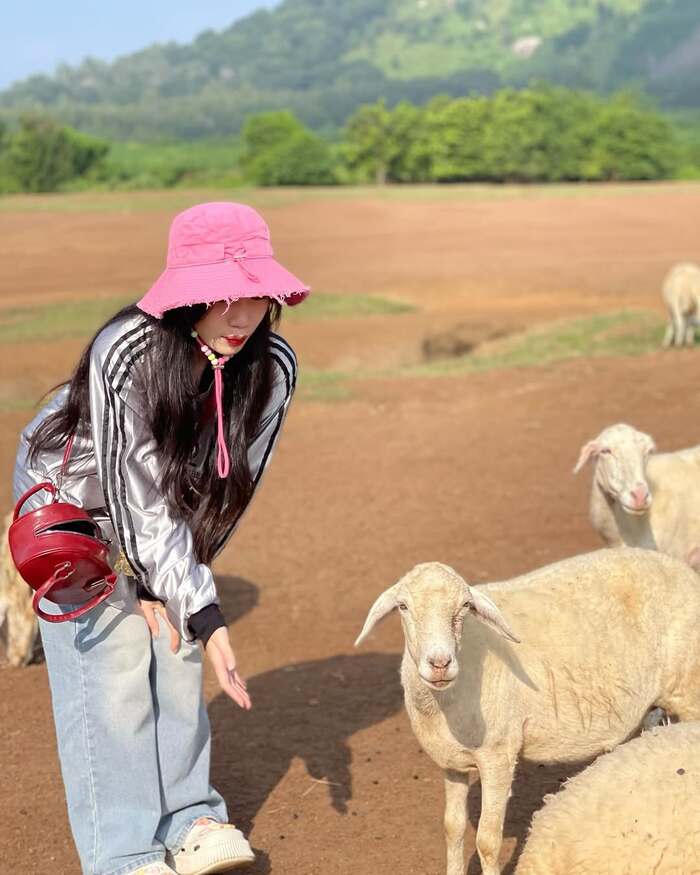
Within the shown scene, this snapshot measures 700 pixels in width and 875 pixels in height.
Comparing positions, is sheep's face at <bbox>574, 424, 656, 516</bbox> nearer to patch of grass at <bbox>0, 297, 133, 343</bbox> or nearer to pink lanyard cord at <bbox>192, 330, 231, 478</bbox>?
pink lanyard cord at <bbox>192, 330, 231, 478</bbox>

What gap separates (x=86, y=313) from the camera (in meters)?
20.4

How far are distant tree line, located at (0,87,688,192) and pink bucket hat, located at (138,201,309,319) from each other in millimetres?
66796

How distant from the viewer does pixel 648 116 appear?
73.7 metres

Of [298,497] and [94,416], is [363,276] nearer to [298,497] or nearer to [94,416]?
[298,497]

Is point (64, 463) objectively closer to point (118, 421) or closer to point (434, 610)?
point (118, 421)

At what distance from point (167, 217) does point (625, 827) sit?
129 feet

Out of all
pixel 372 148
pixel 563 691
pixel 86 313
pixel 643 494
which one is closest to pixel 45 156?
pixel 372 148

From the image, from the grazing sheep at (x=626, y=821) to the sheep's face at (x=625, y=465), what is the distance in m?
2.71

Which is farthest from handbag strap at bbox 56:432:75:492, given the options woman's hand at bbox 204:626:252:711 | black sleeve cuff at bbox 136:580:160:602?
woman's hand at bbox 204:626:252:711

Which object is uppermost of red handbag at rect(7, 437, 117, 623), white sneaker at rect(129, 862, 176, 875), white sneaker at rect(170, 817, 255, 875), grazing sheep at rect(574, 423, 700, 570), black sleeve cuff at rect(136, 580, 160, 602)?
red handbag at rect(7, 437, 117, 623)

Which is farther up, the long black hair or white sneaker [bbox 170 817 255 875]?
the long black hair

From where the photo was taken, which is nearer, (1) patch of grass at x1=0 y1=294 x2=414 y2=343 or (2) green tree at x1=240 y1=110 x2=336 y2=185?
(1) patch of grass at x1=0 y1=294 x2=414 y2=343

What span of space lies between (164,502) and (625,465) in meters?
3.23

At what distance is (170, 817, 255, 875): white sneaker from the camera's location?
4087 mm
